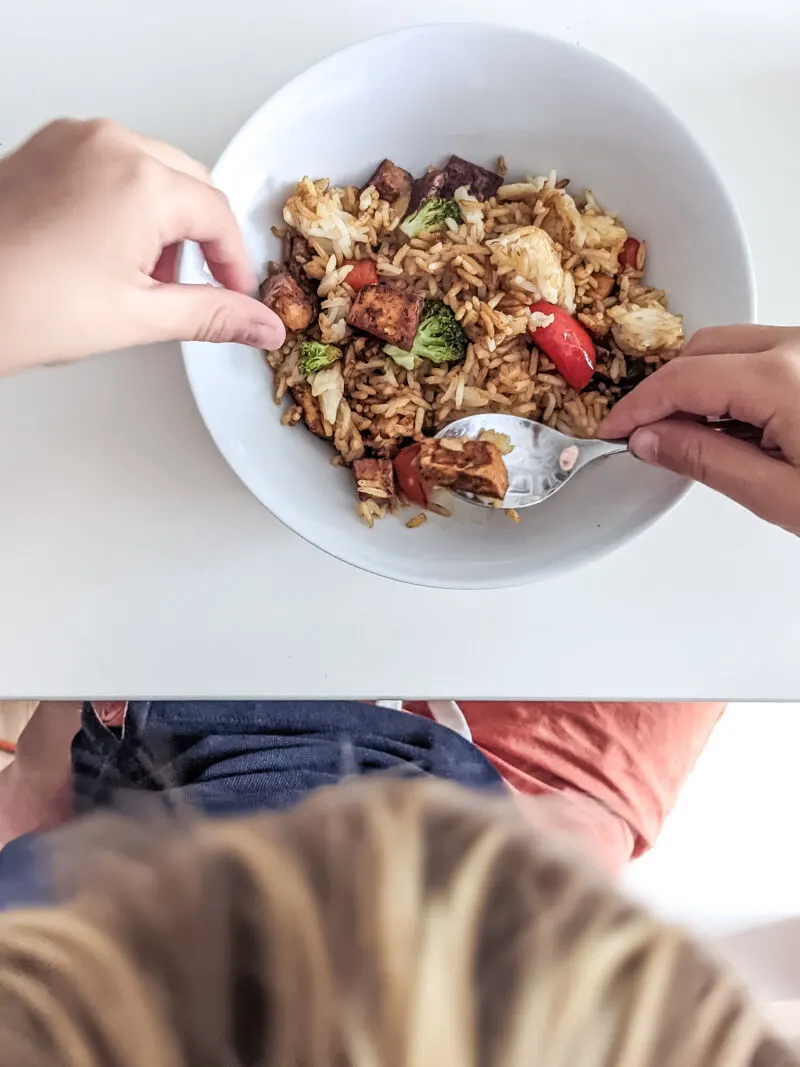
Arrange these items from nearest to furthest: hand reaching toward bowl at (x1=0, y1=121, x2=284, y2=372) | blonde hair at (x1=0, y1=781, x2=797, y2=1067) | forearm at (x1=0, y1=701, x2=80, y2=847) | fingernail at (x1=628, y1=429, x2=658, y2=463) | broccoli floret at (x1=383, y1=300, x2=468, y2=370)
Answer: blonde hair at (x1=0, y1=781, x2=797, y2=1067), hand reaching toward bowl at (x1=0, y1=121, x2=284, y2=372), fingernail at (x1=628, y1=429, x2=658, y2=463), broccoli floret at (x1=383, y1=300, x2=468, y2=370), forearm at (x1=0, y1=701, x2=80, y2=847)

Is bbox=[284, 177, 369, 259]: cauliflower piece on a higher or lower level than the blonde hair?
higher

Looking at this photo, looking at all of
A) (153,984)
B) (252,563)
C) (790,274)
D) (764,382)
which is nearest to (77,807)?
(252,563)

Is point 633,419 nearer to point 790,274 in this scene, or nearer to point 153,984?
point 790,274

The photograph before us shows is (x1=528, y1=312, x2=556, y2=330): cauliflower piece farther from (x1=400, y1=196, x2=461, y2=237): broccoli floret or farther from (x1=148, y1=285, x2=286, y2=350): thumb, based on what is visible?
(x1=148, y1=285, x2=286, y2=350): thumb

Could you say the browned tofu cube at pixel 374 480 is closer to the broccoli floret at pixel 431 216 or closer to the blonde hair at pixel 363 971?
the broccoli floret at pixel 431 216

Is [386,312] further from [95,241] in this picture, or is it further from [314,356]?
[95,241]

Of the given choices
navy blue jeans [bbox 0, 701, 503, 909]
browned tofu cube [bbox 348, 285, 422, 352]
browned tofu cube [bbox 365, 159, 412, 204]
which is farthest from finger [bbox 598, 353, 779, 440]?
navy blue jeans [bbox 0, 701, 503, 909]

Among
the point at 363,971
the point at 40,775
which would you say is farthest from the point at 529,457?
the point at 40,775
